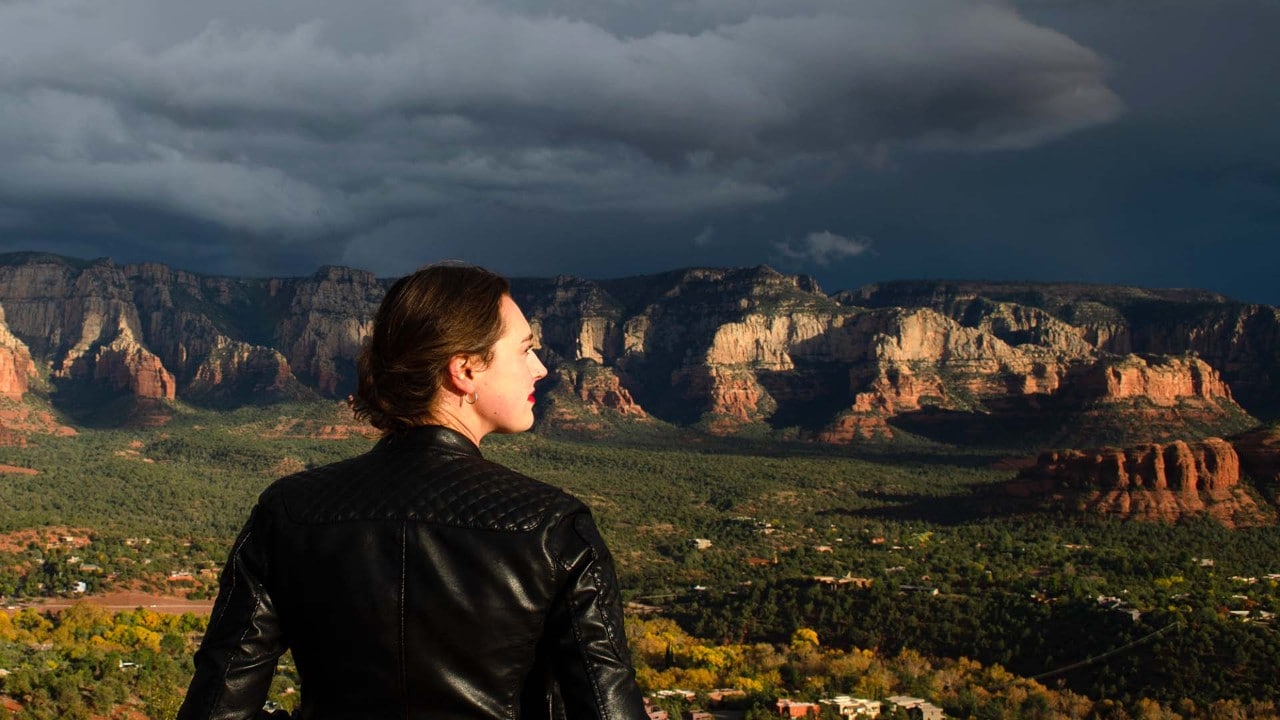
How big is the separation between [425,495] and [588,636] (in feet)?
Answer: 2.44

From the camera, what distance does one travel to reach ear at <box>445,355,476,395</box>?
432 cm

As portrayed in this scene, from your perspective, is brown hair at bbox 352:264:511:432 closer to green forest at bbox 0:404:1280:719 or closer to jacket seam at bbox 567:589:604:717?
jacket seam at bbox 567:589:604:717

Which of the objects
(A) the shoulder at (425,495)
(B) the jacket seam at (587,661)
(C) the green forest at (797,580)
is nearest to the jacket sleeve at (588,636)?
(B) the jacket seam at (587,661)

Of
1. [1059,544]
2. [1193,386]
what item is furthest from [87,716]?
[1193,386]

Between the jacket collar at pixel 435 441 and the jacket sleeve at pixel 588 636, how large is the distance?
1.96ft

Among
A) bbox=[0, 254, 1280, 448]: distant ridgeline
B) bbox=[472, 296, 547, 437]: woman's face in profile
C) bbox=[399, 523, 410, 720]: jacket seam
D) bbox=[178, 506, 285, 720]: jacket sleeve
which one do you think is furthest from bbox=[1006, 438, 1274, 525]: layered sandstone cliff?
bbox=[178, 506, 285, 720]: jacket sleeve

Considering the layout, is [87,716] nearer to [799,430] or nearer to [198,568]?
[198,568]

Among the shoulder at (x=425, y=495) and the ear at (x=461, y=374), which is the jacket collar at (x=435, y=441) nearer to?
the shoulder at (x=425, y=495)

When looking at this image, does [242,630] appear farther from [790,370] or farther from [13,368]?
[790,370]

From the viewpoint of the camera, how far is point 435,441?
427 centimetres

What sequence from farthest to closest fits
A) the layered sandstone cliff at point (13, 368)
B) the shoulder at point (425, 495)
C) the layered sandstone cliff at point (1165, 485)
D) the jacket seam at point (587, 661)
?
the layered sandstone cliff at point (13, 368), the layered sandstone cliff at point (1165, 485), the shoulder at point (425, 495), the jacket seam at point (587, 661)

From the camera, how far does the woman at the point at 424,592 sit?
3887 millimetres

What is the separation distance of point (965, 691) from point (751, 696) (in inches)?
293

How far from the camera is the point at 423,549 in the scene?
3951mm
